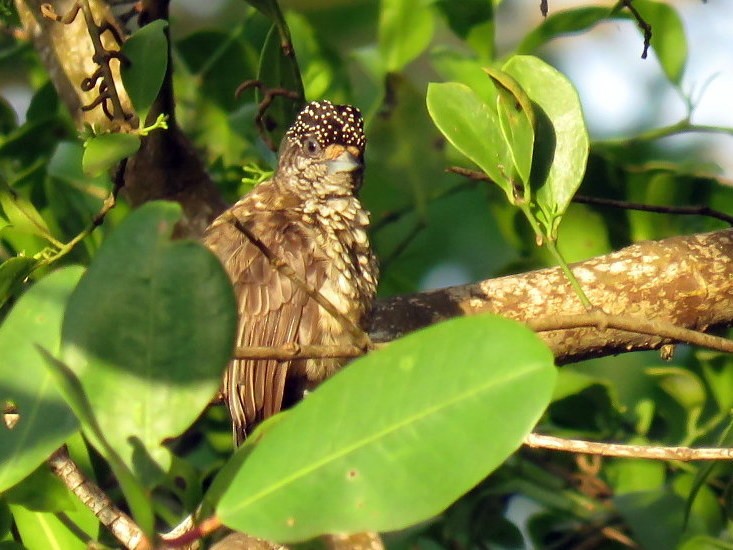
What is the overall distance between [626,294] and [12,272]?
1626mm

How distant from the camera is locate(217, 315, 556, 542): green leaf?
1.52 m

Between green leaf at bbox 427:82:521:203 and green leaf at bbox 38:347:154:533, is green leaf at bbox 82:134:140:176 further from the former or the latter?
green leaf at bbox 38:347:154:533

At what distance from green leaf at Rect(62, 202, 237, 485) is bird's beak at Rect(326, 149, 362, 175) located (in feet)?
7.90

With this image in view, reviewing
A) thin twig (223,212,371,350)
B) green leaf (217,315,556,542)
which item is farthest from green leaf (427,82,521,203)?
green leaf (217,315,556,542)

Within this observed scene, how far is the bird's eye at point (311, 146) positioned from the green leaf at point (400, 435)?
2496 millimetres

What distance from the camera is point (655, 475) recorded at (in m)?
3.56

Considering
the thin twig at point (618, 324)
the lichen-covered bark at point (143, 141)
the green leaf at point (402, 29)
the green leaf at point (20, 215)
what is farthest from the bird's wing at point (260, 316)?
the thin twig at point (618, 324)

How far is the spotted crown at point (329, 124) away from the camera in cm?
385

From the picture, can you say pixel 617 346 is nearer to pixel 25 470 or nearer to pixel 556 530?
pixel 556 530

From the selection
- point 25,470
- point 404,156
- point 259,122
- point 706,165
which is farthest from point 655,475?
point 25,470

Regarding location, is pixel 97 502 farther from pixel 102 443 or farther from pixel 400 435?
pixel 400 435

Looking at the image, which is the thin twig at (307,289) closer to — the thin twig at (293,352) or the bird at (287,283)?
the thin twig at (293,352)

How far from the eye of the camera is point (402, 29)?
12.7 feet

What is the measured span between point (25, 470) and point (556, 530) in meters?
2.27
